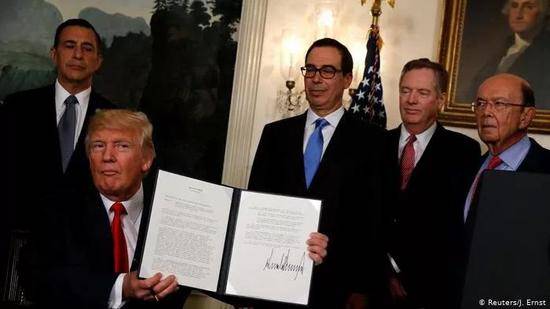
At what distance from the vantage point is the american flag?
5801 mm

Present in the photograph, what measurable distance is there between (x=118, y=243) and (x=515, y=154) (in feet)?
6.45

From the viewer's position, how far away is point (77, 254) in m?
3.33

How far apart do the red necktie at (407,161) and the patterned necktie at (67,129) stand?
6.36ft

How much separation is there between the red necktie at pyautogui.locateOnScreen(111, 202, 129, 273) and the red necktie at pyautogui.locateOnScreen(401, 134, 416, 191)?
1.72 meters

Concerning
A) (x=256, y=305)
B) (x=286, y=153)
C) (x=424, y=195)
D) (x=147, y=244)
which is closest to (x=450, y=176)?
(x=424, y=195)

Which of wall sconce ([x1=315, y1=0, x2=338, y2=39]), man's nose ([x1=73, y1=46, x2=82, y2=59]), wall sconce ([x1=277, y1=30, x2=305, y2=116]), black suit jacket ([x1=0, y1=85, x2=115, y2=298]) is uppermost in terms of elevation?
wall sconce ([x1=315, y1=0, x2=338, y2=39])

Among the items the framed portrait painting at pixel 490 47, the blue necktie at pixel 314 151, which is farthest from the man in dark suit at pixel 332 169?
the framed portrait painting at pixel 490 47

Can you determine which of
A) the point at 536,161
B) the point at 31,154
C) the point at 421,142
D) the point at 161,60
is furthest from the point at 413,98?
the point at 161,60

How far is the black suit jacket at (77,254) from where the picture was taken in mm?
3254

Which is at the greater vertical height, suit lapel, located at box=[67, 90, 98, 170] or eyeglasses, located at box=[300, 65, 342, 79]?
eyeglasses, located at box=[300, 65, 342, 79]

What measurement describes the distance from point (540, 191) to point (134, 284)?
1682 millimetres

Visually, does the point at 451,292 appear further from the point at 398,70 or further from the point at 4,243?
the point at 398,70

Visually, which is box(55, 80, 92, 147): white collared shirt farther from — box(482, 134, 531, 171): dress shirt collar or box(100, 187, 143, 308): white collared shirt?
box(482, 134, 531, 171): dress shirt collar
